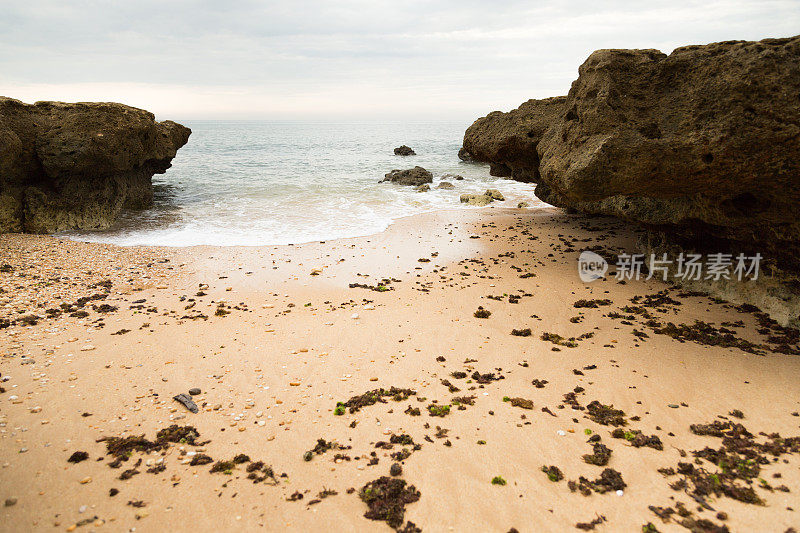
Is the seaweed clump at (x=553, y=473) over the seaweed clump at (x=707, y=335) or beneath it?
beneath

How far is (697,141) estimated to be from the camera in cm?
543

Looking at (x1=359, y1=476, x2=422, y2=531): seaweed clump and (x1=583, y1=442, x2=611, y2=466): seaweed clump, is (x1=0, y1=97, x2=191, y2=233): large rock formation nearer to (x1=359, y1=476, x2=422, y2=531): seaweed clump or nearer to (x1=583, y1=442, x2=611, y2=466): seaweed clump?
(x1=359, y1=476, x2=422, y2=531): seaweed clump

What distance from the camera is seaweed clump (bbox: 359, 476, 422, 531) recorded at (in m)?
2.99

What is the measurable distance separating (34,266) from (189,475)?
812cm

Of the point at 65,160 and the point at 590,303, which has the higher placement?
the point at 65,160

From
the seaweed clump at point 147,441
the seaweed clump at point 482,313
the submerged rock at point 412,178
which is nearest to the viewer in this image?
the seaweed clump at point 147,441

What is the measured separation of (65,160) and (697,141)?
1504 centimetres

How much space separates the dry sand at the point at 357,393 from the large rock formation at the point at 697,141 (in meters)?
1.34

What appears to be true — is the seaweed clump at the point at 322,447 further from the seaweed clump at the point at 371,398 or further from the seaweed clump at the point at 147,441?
the seaweed clump at the point at 147,441

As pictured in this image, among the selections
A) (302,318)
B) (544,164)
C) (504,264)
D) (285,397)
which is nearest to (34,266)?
(302,318)

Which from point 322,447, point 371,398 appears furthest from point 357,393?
point 322,447

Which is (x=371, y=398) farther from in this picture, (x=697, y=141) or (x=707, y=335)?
(x=697, y=141)

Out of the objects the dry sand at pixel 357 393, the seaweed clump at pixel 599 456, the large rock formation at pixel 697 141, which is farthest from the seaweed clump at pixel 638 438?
the large rock formation at pixel 697 141

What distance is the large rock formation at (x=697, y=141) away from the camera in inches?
194
